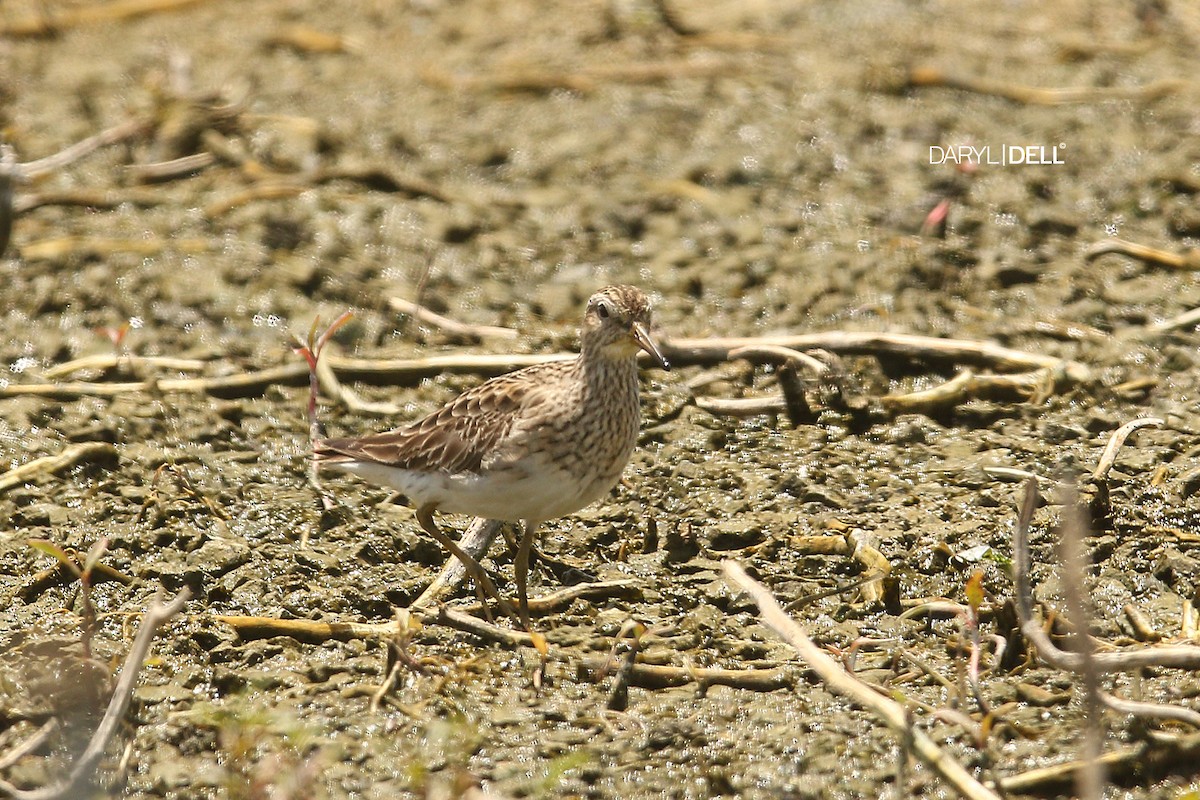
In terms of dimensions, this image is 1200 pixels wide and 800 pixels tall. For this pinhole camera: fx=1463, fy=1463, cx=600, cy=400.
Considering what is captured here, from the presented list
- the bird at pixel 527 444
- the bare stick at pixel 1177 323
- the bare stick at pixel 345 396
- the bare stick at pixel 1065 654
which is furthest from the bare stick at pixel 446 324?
the bare stick at pixel 1065 654

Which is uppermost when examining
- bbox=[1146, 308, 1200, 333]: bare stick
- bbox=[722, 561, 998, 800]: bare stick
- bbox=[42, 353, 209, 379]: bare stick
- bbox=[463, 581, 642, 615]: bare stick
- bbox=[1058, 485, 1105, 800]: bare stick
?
bbox=[1058, 485, 1105, 800]: bare stick

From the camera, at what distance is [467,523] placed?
19.3 feet

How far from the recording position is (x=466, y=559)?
516 cm

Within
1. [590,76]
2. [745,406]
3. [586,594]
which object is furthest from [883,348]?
[590,76]

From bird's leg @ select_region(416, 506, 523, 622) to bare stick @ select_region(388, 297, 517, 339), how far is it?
1716 mm

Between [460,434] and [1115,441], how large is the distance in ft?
8.40

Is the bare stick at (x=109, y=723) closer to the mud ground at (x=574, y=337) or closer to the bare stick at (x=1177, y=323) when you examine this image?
the mud ground at (x=574, y=337)

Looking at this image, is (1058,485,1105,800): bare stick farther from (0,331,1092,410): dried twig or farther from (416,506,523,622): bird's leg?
(0,331,1092,410): dried twig

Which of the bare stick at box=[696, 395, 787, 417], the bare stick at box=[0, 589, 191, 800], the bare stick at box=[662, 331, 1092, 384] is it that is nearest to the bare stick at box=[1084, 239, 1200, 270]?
the bare stick at box=[662, 331, 1092, 384]

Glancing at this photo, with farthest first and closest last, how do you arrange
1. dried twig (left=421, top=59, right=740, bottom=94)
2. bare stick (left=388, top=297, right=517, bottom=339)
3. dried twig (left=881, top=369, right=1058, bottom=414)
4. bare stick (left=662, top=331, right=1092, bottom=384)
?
1. dried twig (left=421, top=59, right=740, bottom=94)
2. bare stick (left=388, top=297, right=517, bottom=339)
3. bare stick (left=662, top=331, right=1092, bottom=384)
4. dried twig (left=881, top=369, right=1058, bottom=414)

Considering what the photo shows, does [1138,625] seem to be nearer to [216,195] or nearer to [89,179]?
[216,195]

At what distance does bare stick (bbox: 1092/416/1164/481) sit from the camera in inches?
217

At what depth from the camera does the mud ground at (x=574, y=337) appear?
4.47 m

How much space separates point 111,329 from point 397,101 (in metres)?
Result: 3.07
